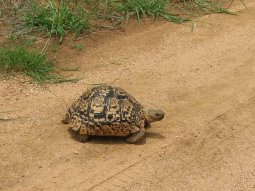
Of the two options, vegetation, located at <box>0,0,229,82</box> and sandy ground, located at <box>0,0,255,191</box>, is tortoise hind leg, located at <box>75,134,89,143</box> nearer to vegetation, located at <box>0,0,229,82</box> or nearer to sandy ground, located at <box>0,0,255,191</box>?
sandy ground, located at <box>0,0,255,191</box>

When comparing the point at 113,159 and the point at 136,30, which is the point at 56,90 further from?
the point at 136,30

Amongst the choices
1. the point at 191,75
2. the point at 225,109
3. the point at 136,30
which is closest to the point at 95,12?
the point at 136,30

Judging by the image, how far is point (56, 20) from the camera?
7984mm

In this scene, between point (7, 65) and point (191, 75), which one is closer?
point (7, 65)

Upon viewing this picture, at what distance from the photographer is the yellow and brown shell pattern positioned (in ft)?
18.7

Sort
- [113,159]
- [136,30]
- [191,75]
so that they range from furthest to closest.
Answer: [136,30] → [191,75] → [113,159]

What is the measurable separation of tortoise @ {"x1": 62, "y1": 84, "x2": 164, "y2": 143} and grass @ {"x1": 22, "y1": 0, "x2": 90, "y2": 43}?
2248 millimetres

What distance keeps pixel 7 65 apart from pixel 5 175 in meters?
2.11

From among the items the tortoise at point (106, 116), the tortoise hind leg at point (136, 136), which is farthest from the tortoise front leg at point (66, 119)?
the tortoise hind leg at point (136, 136)

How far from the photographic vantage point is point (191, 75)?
24.6 feet

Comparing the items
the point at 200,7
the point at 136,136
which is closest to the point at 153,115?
the point at 136,136

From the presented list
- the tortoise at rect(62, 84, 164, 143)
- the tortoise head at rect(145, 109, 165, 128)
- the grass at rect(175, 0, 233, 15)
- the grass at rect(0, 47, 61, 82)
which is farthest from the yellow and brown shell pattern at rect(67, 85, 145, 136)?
the grass at rect(175, 0, 233, 15)

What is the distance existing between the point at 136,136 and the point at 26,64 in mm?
1922

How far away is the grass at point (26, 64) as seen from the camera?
6.99 meters
